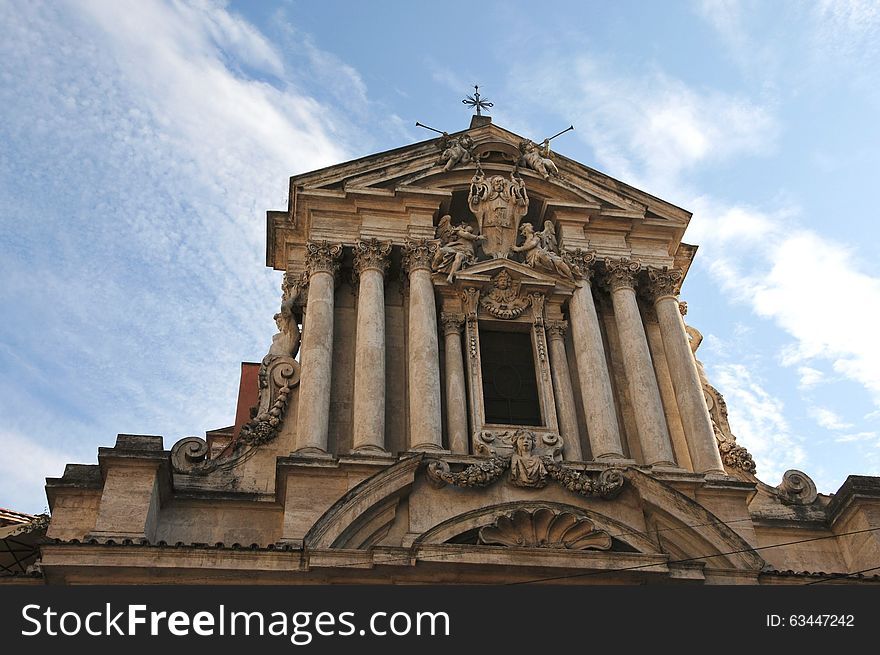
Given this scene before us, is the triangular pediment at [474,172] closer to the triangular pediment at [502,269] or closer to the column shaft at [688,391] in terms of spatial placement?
the triangular pediment at [502,269]

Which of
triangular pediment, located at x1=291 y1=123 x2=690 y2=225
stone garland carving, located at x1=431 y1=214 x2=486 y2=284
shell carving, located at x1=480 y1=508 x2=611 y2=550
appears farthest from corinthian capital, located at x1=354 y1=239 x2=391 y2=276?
shell carving, located at x1=480 y1=508 x2=611 y2=550

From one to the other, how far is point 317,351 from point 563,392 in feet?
13.7

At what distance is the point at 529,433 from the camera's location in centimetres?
1575

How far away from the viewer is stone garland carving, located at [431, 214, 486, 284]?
18.2m

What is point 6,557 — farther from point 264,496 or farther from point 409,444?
point 409,444

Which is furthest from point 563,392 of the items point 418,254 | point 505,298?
point 418,254

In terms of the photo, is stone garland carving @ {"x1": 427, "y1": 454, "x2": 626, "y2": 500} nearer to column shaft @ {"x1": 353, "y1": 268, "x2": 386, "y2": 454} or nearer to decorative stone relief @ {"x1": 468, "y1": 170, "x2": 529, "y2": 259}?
column shaft @ {"x1": 353, "y1": 268, "x2": 386, "y2": 454}

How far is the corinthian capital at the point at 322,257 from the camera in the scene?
1794 cm

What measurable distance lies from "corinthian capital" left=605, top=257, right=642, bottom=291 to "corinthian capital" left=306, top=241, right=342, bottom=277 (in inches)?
198

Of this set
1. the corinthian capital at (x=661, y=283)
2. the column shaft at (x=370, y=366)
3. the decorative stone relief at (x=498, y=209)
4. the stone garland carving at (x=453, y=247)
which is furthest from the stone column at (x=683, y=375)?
the column shaft at (x=370, y=366)

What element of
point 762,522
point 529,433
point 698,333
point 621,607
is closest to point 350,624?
point 621,607

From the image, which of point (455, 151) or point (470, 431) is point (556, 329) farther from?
point (455, 151)

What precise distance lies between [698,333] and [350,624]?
Result: 36.8ft

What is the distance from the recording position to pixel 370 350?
54.4 ft
